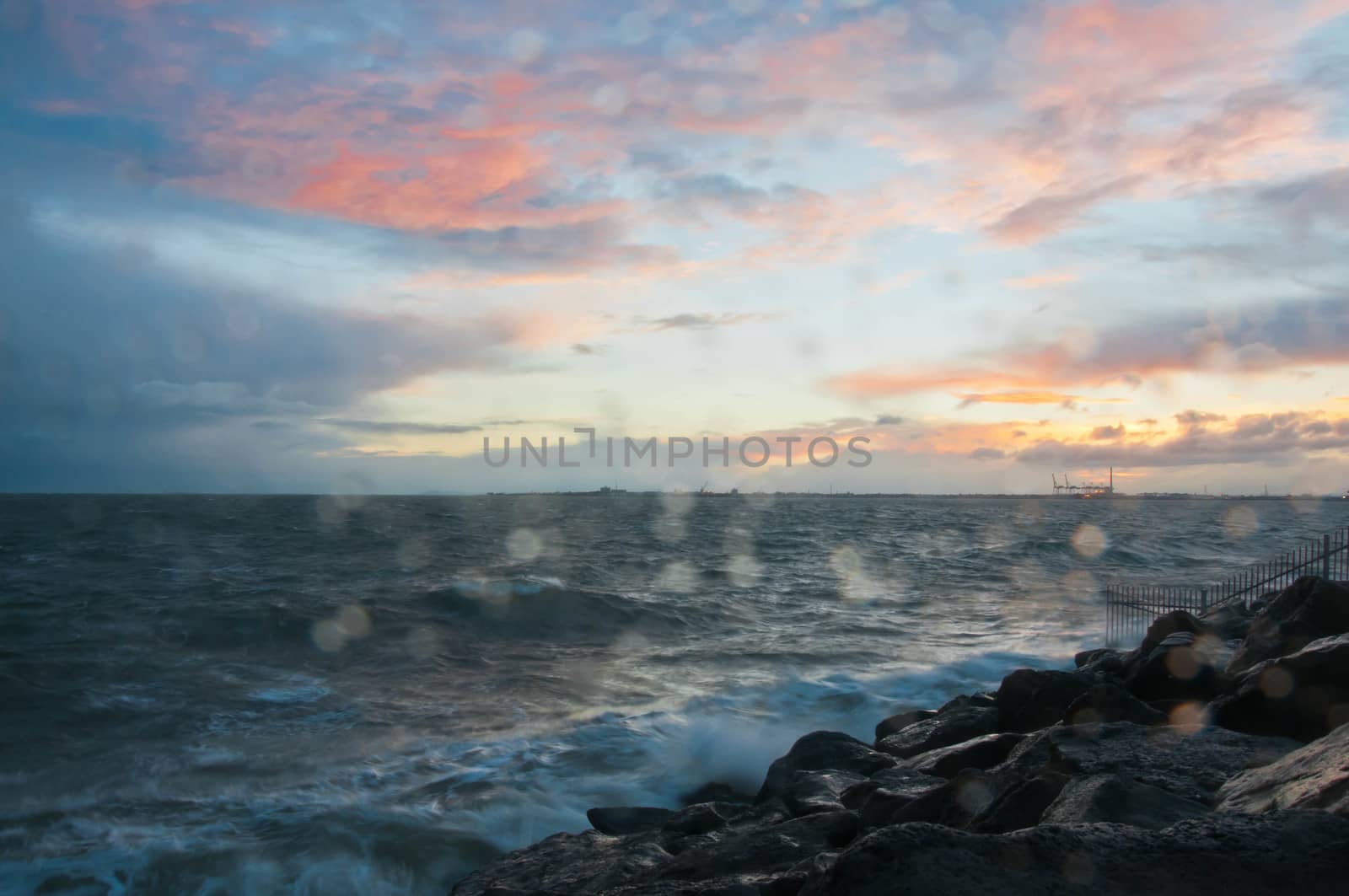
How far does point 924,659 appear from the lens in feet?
63.5

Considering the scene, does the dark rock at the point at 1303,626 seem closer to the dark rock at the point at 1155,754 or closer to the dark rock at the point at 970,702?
the dark rock at the point at 970,702

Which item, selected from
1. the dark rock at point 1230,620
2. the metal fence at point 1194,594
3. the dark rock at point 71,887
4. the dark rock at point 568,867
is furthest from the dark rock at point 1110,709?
the metal fence at point 1194,594

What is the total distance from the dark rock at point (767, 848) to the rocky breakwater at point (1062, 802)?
0.02 metres

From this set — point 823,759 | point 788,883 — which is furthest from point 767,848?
point 823,759

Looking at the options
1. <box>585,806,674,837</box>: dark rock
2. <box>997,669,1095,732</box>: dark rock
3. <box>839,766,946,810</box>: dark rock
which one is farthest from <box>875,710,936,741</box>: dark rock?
<box>585,806,674,837</box>: dark rock

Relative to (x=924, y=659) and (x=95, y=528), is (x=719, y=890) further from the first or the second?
(x=95, y=528)

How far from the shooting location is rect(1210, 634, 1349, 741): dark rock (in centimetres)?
725

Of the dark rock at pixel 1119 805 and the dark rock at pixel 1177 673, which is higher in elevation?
the dark rock at pixel 1119 805

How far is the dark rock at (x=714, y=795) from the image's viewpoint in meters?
10.9

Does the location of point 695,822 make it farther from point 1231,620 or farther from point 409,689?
point 1231,620

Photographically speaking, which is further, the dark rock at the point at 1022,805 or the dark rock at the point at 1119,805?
the dark rock at the point at 1022,805

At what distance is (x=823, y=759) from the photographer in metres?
10.1

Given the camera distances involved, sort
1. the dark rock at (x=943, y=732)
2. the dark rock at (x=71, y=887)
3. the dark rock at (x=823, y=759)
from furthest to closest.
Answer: the dark rock at (x=943, y=732), the dark rock at (x=823, y=759), the dark rock at (x=71, y=887)

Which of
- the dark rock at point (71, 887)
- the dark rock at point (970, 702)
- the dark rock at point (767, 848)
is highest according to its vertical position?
the dark rock at point (767, 848)
